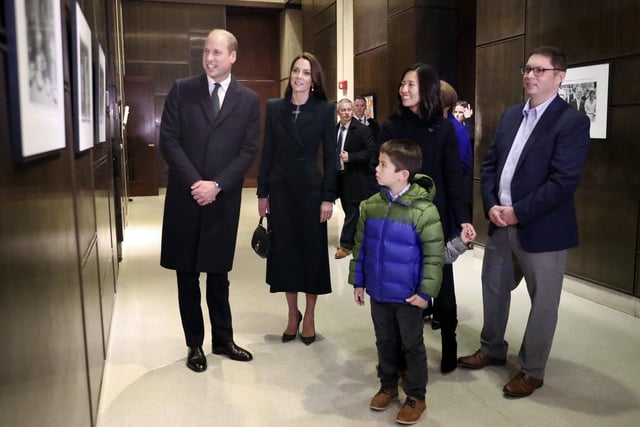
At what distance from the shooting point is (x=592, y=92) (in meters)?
4.55

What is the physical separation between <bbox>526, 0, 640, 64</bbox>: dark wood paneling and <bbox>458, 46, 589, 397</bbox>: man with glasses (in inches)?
71.1

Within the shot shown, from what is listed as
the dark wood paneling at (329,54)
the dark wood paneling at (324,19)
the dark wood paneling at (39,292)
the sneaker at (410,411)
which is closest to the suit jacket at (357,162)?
the sneaker at (410,411)

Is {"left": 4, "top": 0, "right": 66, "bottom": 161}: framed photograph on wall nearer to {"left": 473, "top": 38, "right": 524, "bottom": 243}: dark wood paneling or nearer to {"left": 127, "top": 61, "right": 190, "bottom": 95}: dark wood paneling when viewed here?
{"left": 473, "top": 38, "right": 524, "bottom": 243}: dark wood paneling

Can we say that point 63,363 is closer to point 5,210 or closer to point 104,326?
point 5,210

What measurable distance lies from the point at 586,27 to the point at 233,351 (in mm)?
3716

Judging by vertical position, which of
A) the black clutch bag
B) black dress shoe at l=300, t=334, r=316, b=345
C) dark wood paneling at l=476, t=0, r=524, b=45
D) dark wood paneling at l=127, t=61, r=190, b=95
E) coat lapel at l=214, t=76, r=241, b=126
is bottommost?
black dress shoe at l=300, t=334, r=316, b=345

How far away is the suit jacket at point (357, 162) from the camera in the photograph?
5.64 metres

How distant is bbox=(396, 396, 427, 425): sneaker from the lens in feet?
8.73

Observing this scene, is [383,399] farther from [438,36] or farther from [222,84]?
[438,36]

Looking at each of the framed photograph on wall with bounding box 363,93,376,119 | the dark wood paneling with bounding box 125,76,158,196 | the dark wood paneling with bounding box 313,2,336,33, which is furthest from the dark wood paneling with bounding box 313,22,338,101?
the dark wood paneling with bounding box 125,76,158,196

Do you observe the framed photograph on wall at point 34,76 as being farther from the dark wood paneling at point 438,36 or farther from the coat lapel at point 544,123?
the dark wood paneling at point 438,36

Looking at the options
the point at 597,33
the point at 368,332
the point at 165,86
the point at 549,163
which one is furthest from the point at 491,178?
the point at 165,86

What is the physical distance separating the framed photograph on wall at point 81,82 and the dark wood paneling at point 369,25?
20.4ft

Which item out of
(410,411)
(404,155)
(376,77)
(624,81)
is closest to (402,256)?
(404,155)
